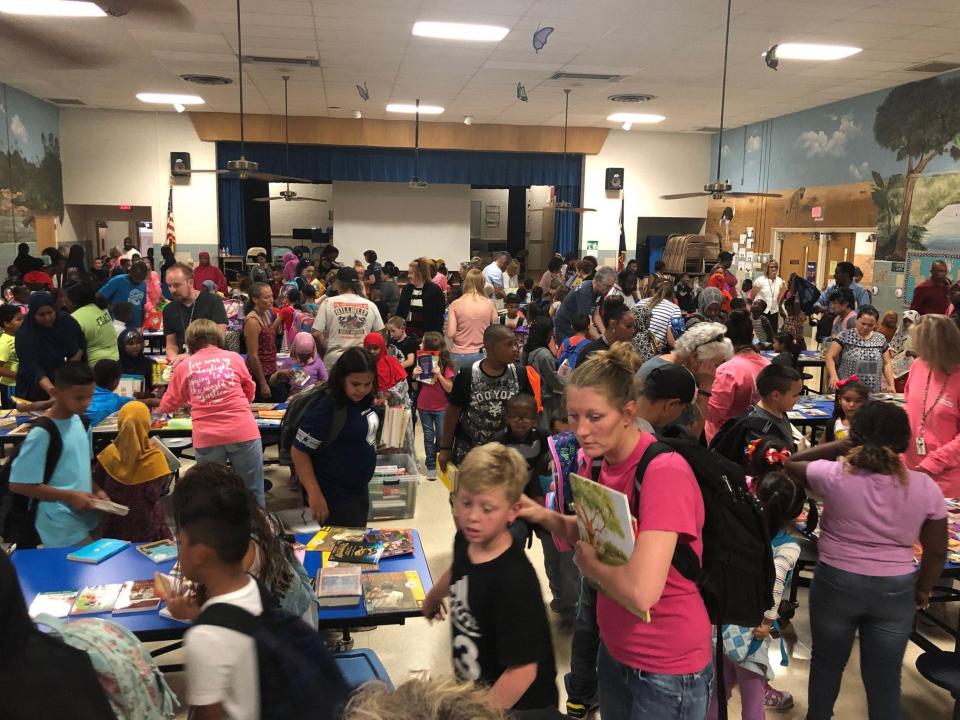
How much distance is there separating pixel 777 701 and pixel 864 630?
774 mm

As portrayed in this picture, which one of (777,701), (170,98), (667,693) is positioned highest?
(170,98)

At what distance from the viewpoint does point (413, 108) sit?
13219 mm

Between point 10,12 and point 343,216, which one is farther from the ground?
point 10,12

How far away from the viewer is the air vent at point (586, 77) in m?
9.82

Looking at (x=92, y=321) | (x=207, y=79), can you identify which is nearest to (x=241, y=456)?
(x=92, y=321)

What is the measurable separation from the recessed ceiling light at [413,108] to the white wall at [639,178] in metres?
4.05

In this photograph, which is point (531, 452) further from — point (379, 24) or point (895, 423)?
point (379, 24)

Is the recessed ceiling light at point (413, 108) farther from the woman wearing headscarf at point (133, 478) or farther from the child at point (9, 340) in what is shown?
the woman wearing headscarf at point (133, 478)

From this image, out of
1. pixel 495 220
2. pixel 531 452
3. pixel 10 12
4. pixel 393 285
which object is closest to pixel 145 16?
pixel 10 12

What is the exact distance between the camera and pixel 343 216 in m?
16.0

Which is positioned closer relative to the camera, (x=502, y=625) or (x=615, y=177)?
(x=502, y=625)

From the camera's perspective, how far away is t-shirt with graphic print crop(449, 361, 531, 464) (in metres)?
4.01

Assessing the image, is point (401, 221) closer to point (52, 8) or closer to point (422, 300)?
point (422, 300)

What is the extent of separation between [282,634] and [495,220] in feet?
60.4
